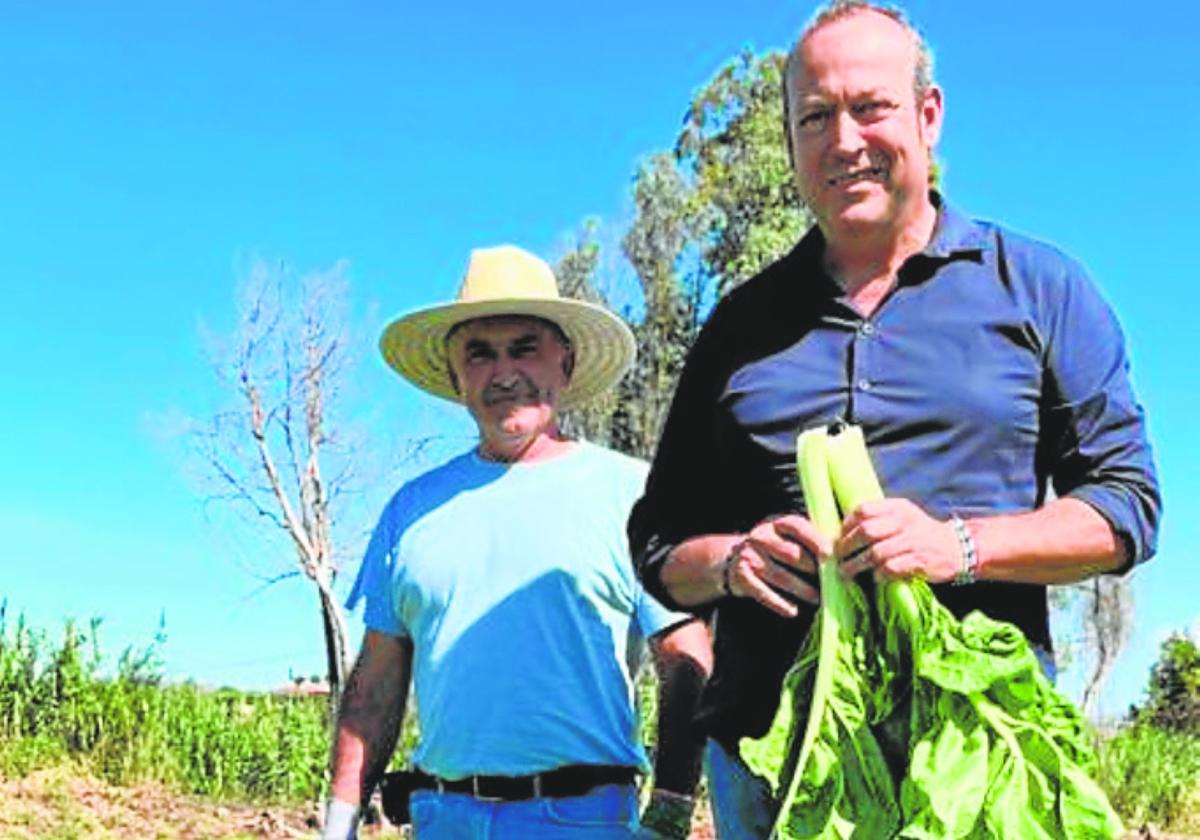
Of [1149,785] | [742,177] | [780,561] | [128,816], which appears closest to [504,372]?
[780,561]

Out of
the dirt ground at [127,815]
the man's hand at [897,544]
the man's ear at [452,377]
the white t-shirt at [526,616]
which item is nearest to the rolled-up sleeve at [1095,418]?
the man's hand at [897,544]

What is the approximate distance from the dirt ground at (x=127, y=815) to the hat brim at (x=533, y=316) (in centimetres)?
697

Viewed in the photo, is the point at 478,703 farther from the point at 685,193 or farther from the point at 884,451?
the point at 685,193

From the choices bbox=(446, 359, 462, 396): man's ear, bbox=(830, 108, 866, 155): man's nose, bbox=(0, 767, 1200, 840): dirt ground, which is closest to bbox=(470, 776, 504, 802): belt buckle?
bbox=(446, 359, 462, 396): man's ear

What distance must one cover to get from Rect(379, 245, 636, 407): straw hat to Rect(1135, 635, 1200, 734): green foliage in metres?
25.8

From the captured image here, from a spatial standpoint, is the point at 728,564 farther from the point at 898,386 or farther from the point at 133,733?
the point at 133,733

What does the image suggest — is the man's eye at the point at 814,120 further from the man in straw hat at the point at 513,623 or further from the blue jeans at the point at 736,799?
the man in straw hat at the point at 513,623

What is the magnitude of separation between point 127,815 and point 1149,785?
30.6 feet

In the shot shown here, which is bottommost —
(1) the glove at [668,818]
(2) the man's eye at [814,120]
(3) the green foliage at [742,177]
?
(1) the glove at [668,818]

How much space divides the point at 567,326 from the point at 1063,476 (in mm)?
1536

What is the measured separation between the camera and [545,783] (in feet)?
10.6

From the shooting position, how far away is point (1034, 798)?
1.94 meters

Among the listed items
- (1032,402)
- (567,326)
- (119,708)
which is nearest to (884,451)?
(1032,402)

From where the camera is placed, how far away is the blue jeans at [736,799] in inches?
89.7
